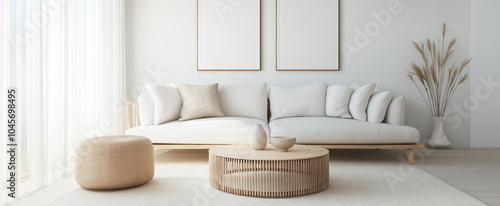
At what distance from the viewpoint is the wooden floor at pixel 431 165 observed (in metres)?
2.69

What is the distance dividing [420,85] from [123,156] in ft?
12.8

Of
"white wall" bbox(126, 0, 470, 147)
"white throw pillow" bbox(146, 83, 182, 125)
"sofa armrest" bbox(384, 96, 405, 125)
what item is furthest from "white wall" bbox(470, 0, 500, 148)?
"white throw pillow" bbox(146, 83, 182, 125)

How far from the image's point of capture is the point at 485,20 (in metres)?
4.84

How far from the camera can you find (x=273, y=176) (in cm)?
254

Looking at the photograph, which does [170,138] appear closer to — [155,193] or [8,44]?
[155,193]

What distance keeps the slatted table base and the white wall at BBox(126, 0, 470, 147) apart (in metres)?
2.45

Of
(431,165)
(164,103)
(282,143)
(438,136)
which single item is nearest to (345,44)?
(438,136)

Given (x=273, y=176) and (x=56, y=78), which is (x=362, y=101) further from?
(x=56, y=78)

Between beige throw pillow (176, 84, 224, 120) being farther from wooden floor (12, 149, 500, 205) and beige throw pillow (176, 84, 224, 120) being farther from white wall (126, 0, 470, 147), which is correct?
white wall (126, 0, 470, 147)

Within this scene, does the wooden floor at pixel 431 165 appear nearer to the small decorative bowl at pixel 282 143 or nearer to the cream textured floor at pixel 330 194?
the cream textured floor at pixel 330 194

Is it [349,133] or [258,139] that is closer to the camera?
[258,139]

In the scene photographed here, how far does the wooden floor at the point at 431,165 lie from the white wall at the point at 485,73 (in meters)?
0.30

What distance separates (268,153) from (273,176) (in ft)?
0.66

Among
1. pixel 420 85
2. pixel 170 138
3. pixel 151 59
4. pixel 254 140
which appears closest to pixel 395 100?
pixel 420 85
